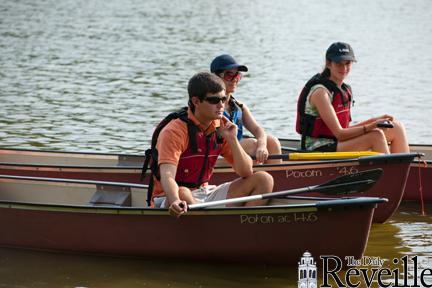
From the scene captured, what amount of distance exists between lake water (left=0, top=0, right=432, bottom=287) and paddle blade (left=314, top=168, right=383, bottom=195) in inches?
26.7

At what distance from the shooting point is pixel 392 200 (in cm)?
962

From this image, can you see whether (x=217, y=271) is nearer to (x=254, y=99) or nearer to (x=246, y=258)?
(x=246, y=258)

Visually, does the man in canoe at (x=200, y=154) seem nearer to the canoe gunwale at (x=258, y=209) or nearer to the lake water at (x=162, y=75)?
the canoe gunwale at (x=258, y=209)

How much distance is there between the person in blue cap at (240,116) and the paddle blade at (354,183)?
1174 millimetres

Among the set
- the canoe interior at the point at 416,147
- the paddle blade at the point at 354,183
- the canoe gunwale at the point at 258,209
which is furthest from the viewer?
the canoe interior at the point at 416,147

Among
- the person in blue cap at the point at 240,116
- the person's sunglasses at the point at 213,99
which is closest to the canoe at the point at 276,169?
the person in blue cap at the point at 240,116

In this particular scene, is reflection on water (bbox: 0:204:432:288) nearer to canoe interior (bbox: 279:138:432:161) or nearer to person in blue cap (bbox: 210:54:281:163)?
person in blue cap (bbox: 210:54:281:163)

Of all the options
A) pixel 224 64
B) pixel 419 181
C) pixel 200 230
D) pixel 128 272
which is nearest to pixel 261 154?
pixel 224 64

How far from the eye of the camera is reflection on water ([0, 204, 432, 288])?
805cm

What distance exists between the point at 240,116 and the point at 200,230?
5.94 feet

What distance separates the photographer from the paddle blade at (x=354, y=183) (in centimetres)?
823

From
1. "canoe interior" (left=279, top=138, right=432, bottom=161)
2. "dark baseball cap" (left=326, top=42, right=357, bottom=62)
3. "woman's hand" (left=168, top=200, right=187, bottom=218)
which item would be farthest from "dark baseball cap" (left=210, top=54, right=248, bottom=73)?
"canoe interior" (left=279, top=138, right=432, bottom=161)

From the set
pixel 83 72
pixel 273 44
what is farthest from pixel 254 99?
pixel 273 44

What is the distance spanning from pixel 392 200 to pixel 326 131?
2.98ft
